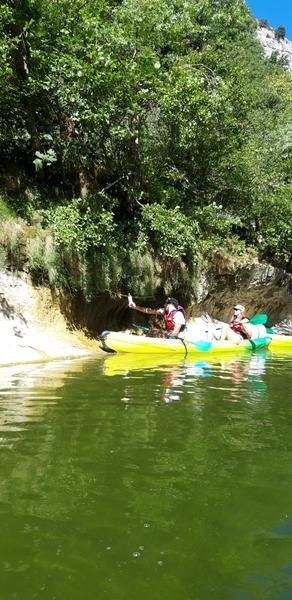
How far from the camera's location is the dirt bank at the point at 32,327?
9188mm

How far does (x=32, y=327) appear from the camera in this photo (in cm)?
988

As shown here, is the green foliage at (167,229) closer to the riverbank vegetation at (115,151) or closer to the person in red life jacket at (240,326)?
the riverbank vegetation at (115,151)

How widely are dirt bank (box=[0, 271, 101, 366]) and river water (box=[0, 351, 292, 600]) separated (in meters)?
3.34

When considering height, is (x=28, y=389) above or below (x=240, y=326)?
below

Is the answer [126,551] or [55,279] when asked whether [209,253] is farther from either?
[126,551]

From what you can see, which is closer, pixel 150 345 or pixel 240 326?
pixel 150 345

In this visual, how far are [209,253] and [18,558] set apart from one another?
12881 mm

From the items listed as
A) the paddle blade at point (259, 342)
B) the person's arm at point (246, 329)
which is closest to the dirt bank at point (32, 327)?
the paddle blade at point (259, 342)

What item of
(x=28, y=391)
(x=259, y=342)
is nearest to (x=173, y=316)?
(x=259, y=342)

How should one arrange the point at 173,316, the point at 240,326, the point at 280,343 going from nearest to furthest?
1. the point at 173,316
2. the point at 240,326
3. the point at 280,343

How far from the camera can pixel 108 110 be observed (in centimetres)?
1105

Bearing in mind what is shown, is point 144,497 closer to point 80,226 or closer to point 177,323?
point 80,226

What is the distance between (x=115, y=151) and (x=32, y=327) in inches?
215

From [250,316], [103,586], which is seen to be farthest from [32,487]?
[250,316]
